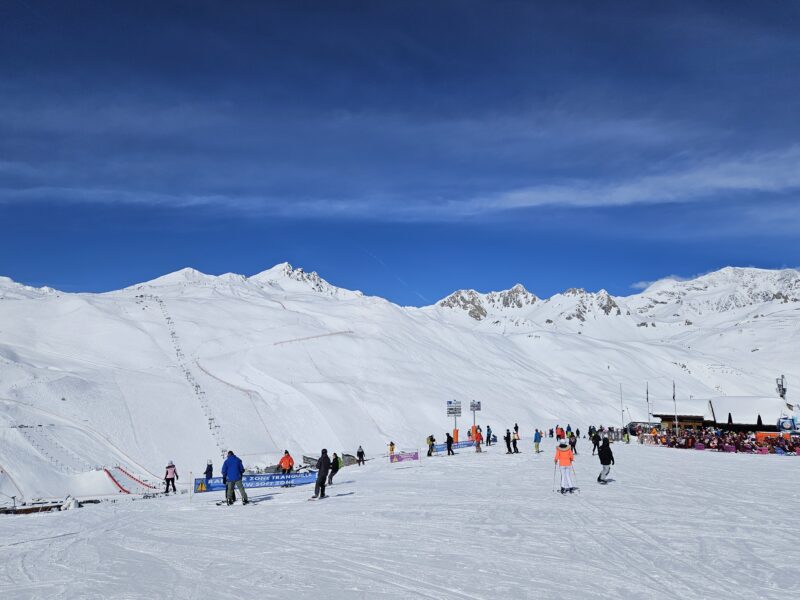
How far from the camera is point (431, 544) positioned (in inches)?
468

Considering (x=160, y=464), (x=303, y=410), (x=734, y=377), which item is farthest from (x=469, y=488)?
(x=734, y=377)

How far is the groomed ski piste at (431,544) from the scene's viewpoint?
8.98m

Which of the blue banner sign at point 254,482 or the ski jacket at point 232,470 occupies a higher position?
the ski jacket at point 232,470

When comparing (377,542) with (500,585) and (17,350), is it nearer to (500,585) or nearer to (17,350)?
(500,585)

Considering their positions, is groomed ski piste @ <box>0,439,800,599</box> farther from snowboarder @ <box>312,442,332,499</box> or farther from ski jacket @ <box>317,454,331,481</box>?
ski jacket @ <box>317,454,331,481</box>

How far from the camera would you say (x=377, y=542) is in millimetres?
12258

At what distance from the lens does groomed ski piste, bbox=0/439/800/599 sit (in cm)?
898

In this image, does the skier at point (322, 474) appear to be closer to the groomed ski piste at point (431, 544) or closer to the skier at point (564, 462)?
the groomed ski piste at point (431, 544)

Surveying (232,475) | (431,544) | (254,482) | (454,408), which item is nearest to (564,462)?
(431,544)

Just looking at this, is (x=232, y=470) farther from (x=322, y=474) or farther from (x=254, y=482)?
(x=254, y=482)

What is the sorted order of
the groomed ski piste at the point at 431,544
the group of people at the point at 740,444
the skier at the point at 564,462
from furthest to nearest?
1. the group of people at the point at 740,444
2. the skier at the point at 564,462
3. the groomed ski piste at the point at 431,544

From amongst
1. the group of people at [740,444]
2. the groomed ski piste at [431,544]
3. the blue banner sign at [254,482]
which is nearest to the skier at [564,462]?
the groomed ski piste at [431,544]

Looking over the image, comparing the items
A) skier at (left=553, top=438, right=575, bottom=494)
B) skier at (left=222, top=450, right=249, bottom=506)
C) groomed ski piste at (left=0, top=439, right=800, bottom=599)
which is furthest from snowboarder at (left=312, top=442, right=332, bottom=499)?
skier at (left=553, top=438, right=575, bottom=494)

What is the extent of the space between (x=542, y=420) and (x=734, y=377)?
93.3 meters
